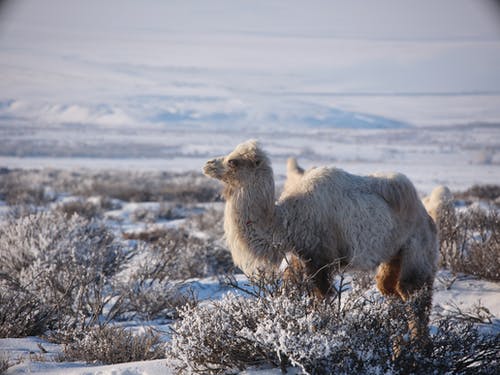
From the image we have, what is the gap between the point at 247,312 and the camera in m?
3.54

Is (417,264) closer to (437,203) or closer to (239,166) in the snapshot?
(437,203)

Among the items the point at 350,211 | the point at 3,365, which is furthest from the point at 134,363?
the point at 350,211

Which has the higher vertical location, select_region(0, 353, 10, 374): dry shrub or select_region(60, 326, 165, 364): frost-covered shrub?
select_region(0, 353, 10, 374): dry shrub

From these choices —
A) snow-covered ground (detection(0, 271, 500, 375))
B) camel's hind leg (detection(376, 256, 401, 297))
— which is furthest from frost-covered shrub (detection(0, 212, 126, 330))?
camel's hind leg (detection(376, 256, 401, 297))

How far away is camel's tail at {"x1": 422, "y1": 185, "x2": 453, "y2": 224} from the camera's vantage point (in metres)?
6.69

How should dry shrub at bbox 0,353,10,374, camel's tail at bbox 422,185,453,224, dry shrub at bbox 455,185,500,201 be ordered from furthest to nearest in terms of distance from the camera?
dry shrub at bbox 455,185,500,201 → camel's tail at bbox 422,185,453,224 → dry shrub at bbox 0,353,10,374

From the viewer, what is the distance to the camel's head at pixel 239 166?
5115 millimetres

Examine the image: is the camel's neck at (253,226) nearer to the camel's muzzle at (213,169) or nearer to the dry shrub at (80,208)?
the camel's muzzle at (213,169)

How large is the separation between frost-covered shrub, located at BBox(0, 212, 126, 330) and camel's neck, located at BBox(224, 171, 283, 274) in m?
1.81

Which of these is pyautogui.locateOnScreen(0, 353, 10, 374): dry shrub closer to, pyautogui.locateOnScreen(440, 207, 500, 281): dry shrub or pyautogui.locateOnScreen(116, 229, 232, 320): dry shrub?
pyautogui.locateOnScreen(116, 229, 232, 320): dry shrub

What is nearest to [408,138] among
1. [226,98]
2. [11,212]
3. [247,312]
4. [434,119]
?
[434,119]

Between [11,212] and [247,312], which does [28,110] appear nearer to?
[11,212]

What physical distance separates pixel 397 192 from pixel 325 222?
0.88m

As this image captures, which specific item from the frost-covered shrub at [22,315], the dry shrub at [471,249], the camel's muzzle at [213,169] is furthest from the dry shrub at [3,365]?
the dry shrub at [471,249]
